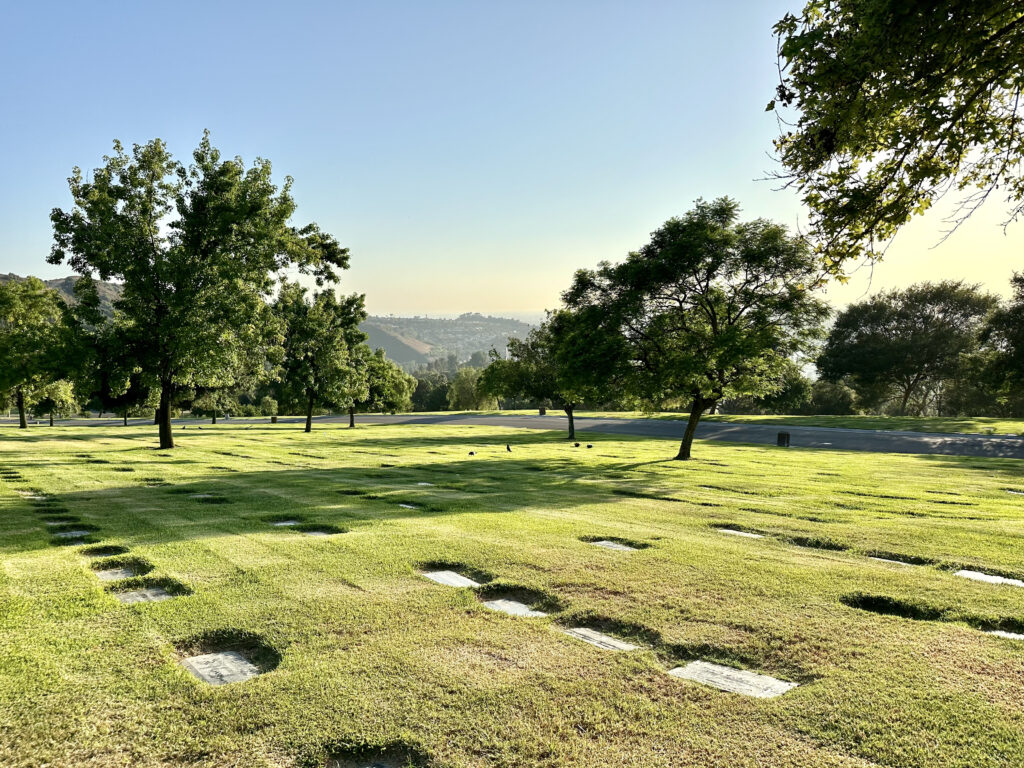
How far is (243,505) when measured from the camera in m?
9.47

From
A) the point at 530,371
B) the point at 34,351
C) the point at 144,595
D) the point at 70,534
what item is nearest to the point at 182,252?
the point at 34,351

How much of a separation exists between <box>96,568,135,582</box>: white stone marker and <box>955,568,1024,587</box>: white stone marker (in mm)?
8165

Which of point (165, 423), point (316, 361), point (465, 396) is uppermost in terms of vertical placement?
point (316, 361)

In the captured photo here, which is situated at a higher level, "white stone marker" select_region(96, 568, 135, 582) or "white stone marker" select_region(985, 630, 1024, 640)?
"white stone marker" select_region(96, 568, 135, 582)

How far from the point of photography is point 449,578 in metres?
5.53

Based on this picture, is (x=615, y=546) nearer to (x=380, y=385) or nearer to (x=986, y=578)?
(x=986, y=578)

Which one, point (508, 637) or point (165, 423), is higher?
point (165, 423)

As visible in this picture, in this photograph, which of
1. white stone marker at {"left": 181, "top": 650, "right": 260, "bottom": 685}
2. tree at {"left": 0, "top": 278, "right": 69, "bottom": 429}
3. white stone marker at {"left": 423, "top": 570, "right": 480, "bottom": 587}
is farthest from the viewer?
tree at {"left": 0, "top": 278, "right": 69, "bottom": 429}

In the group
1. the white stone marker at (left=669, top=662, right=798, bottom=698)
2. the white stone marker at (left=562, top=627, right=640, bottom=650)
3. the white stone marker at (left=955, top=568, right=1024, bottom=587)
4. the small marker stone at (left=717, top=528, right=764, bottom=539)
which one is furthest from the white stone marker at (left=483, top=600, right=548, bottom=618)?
the white stone marker at (left=955, top=568, right=1024, bottom=587)

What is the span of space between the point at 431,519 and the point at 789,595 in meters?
4.94

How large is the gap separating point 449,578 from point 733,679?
2.79 meters

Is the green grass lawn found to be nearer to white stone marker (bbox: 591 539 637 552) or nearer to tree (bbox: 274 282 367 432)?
white stone marker (bbox: 591 539 637 552)

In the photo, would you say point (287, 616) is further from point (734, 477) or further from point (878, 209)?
point (734, 477)

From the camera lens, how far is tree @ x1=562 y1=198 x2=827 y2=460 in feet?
59.6
